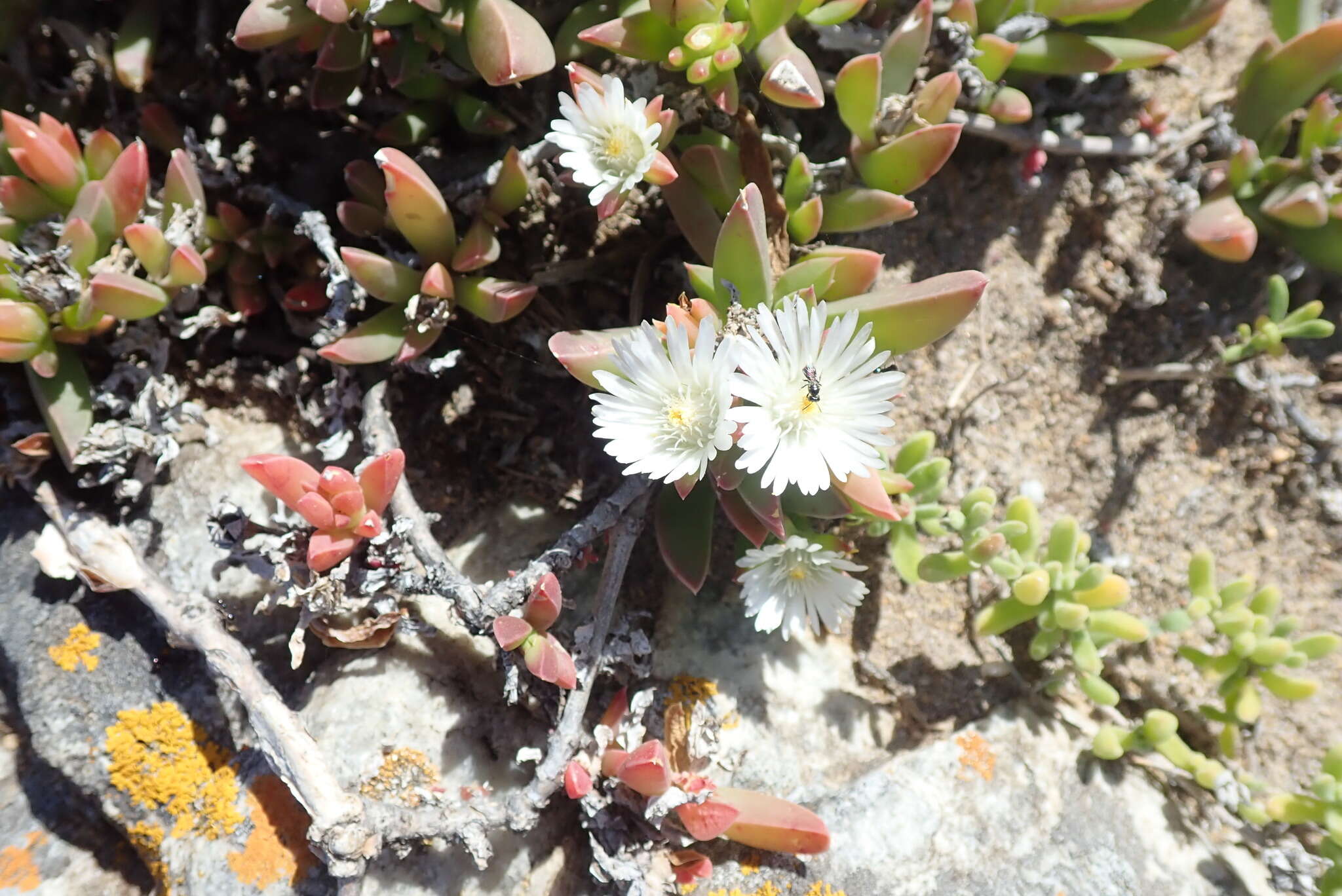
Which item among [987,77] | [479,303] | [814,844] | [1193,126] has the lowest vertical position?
[814,844]

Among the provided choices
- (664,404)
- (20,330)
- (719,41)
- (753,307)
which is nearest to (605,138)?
(719,41)

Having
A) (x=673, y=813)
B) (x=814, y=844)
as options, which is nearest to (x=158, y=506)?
(x=673, y=813)

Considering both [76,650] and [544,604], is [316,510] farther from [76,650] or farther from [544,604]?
[76,650]

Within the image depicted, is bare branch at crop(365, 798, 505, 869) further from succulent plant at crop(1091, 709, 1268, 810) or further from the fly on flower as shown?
succulent plant at crop(1091, 709, 1268, 810)

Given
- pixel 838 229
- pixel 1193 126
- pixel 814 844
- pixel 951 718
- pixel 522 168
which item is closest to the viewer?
pixel 814 844

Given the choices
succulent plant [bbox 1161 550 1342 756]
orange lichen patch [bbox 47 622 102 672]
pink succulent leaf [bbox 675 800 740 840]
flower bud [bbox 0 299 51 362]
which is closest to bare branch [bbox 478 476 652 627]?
pink succulent leaf [bbox 675 800 740 840]

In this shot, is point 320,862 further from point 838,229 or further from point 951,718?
point 838,229

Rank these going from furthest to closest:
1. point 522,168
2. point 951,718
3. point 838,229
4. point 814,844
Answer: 1. point 951,718
2. point 838,229
3. point 522,168
4. point 814,844

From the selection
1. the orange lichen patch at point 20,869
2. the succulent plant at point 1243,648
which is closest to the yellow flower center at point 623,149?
the succulent plant at point 1243,648
